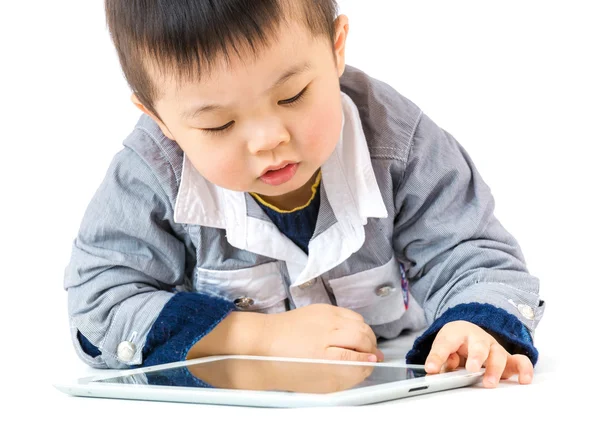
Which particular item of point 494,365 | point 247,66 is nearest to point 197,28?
point 247,66

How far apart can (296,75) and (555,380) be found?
38cm

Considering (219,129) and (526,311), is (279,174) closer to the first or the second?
(219,129)

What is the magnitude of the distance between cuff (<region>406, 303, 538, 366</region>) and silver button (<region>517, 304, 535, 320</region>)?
0.02 metres

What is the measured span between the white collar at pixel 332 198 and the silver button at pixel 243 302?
0.07 metres

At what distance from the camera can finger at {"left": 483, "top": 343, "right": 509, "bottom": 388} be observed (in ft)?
2.99

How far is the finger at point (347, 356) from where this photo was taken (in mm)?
1024

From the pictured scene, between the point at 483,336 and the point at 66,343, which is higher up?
the point at 483,336

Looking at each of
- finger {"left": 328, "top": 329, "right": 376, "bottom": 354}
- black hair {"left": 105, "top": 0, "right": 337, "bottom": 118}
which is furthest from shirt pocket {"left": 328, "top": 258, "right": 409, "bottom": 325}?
black hair {"left": 105, "top": 0, "right": 337, "bottom": 118}

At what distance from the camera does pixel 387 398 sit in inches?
33.4

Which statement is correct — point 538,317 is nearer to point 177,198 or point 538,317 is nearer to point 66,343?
point 177,198

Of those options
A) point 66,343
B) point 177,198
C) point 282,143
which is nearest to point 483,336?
point 282,143

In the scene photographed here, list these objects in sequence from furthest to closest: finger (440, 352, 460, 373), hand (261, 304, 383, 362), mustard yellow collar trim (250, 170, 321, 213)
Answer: mustard yellow collar trim (250, 170, 321, 213) → hand (261, 304, 383, 362) → finger (440, 352, 460, 373)

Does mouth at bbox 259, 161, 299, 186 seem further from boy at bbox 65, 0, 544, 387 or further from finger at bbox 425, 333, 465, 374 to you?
finger at bbox 425, 333, 465, 374

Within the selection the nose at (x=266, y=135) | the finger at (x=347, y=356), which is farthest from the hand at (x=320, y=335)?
the nose at (x=266, y=135)
